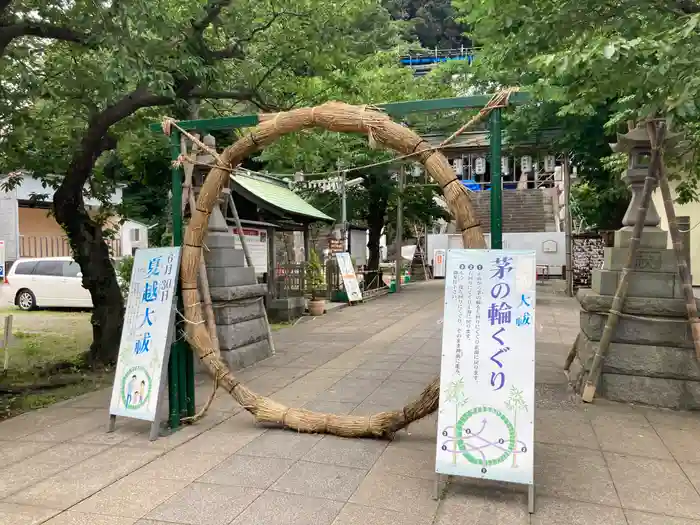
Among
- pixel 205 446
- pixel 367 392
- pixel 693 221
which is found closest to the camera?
pixel 205 446

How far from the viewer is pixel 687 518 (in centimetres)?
349

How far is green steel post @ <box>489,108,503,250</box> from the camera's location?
4.16m

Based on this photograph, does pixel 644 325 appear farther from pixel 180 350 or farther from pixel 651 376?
pixel 180 350

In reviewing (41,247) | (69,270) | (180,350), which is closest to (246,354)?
(180,350)

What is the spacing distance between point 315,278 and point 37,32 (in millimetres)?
10316

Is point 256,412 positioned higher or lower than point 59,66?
lower

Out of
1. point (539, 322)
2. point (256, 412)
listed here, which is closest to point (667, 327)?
point (256, 412)

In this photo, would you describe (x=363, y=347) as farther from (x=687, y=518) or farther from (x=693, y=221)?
(x=693, y=221)

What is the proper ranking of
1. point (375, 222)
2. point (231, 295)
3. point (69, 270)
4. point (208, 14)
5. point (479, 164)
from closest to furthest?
point (208, 14), point (231, 295), point (69, 270), point (375, 222), point (479, 164)

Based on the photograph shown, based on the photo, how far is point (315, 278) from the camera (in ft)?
52.1

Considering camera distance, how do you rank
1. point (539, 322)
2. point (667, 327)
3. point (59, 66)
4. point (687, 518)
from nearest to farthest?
point (687, 518) < point (667, 327) < point (59, 66) < point (539, 322)

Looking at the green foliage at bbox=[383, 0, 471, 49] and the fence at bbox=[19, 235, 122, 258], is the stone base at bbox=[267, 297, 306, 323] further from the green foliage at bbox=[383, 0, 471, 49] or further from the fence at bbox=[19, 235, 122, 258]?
the green foliage at bbox=[383, 0, 471, 49]

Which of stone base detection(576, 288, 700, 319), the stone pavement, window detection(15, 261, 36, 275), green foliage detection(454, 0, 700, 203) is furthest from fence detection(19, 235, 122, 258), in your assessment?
stone base detection(576, 288, 700, 319)

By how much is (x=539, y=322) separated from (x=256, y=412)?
8781 millimetres
